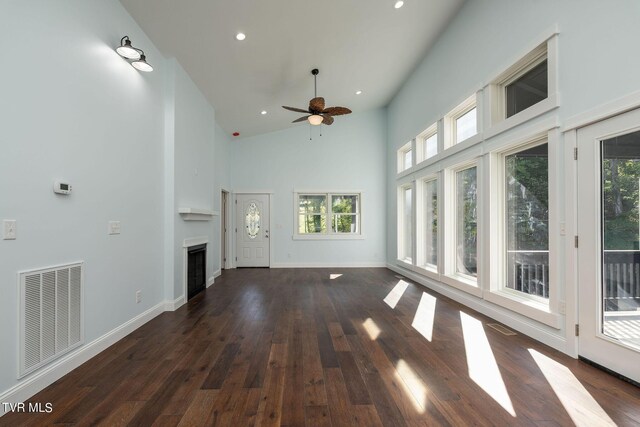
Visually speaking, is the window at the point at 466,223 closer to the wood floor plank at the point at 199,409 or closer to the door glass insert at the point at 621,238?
the door glass insert at the point at 621,238

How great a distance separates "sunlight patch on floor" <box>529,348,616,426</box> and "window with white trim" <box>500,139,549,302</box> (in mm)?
821

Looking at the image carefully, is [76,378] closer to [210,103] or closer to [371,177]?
[210,103]

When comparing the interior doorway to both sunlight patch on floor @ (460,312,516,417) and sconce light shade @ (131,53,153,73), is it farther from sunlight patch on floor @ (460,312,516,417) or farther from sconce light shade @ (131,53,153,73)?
sunlight patch on floor @ (460,312,516,417)

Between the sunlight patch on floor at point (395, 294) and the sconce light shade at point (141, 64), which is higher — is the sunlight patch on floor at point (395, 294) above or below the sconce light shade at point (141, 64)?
below

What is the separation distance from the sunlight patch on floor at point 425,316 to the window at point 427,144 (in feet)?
8.49

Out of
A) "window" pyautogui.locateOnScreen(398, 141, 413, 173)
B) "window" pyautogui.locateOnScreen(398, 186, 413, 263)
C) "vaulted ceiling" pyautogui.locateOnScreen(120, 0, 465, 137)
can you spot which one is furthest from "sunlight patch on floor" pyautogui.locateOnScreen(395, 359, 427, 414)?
"window" pyautogui.locateOnScreen(398, 141, 413, 173)

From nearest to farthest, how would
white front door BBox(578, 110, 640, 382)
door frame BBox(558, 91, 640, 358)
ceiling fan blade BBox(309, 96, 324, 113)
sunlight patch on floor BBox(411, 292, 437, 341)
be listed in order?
white front door BBox(578, 110, 640, 382)
door frame BBox(558, 91, 640, 358)
sunlight patch on floor BBox(411, 292, 437, 341)
ceiling fan blade BBox(309, 96, 324, 113)

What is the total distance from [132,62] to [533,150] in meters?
4.23

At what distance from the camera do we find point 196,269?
15.2ft

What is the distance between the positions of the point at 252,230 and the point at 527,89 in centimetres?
622

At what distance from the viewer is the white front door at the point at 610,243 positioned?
207 centimetres

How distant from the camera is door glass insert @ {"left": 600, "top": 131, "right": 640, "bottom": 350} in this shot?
207 centimetres

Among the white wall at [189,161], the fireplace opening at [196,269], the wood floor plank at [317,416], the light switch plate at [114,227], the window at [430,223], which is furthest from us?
the window at [430,223]

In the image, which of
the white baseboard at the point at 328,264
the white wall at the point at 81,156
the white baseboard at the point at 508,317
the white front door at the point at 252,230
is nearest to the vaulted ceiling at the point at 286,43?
the white wall at the point at 81,156
